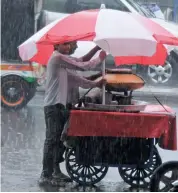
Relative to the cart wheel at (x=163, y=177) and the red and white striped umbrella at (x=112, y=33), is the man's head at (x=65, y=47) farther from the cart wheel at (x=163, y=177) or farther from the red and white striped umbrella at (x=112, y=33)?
the cart wheel at (x=163, y=177)

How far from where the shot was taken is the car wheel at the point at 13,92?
47.8 ft

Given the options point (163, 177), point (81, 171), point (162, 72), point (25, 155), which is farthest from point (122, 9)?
point (163, 177)

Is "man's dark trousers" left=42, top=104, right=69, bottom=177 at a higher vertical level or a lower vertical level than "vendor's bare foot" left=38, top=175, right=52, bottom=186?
higher

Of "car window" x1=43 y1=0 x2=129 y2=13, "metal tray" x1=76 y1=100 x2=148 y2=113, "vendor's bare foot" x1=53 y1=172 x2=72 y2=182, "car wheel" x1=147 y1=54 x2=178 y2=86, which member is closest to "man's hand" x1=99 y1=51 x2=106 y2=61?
"metal tray" x1=76 y1=100 x2=148 y2=113

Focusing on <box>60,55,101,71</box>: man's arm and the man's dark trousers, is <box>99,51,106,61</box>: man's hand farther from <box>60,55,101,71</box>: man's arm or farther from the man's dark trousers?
the man's dark trousers

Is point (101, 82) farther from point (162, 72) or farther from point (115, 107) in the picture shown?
point (162, 72)

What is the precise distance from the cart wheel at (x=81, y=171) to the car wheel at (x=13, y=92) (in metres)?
6.29

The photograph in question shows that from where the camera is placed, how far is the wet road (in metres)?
8.56

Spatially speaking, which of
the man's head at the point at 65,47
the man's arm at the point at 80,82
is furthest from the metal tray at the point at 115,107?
the man's head at the point at 65,47

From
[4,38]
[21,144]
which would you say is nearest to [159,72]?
[4,38]

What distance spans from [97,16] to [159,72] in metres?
10.5

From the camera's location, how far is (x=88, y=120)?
8.04m

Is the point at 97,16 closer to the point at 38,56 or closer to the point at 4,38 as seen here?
the point at 38,56

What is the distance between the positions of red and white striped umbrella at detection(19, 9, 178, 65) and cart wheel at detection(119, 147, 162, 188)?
3.94 feet
